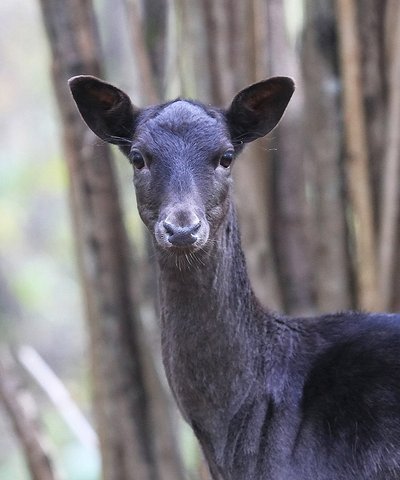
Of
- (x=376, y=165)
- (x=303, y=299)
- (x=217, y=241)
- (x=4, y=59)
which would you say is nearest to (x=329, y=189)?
(x=376, y=165)

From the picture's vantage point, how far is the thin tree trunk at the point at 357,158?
5789mm

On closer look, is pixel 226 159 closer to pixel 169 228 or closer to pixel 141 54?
pixel 169 228

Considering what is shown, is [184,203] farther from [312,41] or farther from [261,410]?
[312,41]

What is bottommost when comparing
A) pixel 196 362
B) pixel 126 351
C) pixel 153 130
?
pixel 126 351

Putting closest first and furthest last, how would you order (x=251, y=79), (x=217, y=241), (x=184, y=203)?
(x=184, y=203)
(x=217, y=241)
(x=251, y=79)

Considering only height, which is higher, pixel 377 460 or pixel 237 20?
pixel 237 20

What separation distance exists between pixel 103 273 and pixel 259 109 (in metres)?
1.77

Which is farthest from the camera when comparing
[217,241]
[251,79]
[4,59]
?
[4,59]

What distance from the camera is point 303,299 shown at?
6.28m

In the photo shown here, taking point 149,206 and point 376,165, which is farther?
point 376,165

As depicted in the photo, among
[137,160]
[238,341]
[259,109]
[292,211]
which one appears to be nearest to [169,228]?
[137,160]

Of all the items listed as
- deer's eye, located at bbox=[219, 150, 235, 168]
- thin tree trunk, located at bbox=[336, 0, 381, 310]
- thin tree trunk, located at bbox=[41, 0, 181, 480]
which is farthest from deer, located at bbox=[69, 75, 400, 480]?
thin tree trunk, located at bbox=[336, 0, 381, 310]

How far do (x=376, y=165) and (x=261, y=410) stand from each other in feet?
6.71

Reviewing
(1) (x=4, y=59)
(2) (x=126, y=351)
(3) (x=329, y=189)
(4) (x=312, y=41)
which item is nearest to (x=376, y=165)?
(3) (x=329, y=189)
